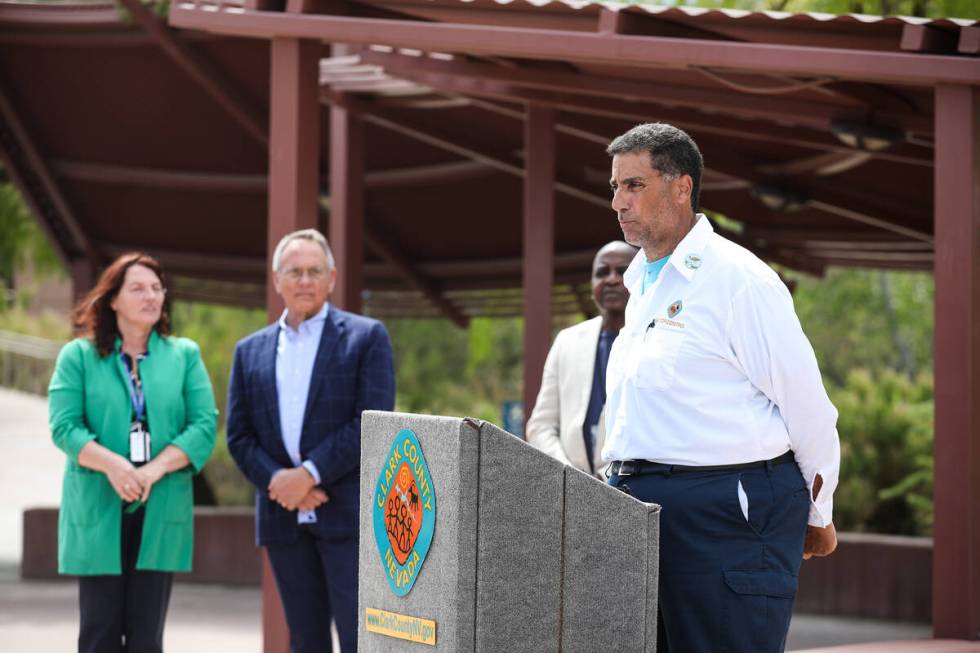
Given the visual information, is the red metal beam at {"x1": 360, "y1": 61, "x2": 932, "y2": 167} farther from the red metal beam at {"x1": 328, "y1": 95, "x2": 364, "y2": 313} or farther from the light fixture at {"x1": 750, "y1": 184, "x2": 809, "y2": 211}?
the light fixture at {"x1": 750, "y1": 184, "x2": 809, "y2": 211}

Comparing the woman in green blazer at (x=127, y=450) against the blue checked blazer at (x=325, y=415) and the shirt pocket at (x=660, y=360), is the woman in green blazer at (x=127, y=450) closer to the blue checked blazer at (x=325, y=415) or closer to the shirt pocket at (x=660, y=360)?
the blue checked blazer at (x=325, y=415)

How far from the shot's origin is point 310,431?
5.23 meters

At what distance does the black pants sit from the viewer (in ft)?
17.1

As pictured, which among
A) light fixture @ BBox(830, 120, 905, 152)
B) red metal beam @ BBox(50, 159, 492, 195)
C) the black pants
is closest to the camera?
the black pants

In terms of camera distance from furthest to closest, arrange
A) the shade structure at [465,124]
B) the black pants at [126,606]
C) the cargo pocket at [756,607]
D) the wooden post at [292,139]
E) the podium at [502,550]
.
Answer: the wooden post at [292,139]
the shade structure at [465,124]
the black pants at [126,606]
the cargo pocket at [756,607]
the podium at [502,550]

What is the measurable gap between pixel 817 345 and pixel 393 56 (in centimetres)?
1786

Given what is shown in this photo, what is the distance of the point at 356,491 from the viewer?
17.1ft

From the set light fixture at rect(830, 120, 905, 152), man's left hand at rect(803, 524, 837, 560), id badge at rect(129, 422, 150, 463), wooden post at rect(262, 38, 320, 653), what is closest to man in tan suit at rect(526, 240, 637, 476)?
id badge at rect(129, 422, 150, 463)

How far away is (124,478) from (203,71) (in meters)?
5.90

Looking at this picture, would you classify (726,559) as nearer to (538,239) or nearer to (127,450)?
(127,450)

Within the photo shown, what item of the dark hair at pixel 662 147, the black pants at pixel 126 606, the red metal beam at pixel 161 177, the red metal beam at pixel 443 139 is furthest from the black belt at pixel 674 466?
the red metal beam at pixel 161 177

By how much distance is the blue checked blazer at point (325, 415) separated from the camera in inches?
203

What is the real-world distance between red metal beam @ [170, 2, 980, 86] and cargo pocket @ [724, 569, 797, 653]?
313 centimetres

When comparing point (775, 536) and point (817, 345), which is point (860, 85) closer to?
point (775, 536)
